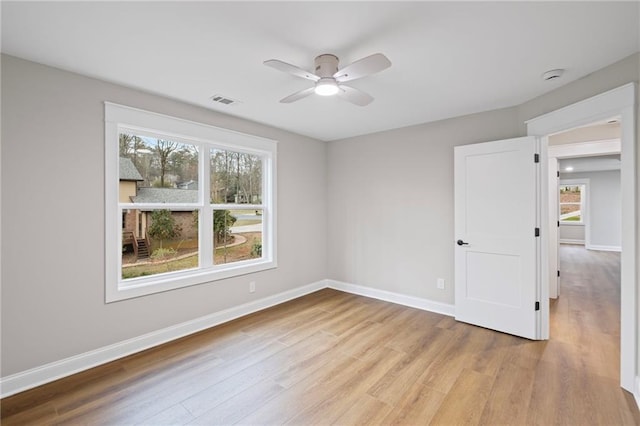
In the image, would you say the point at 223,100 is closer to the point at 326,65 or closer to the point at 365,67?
the point at 326,65

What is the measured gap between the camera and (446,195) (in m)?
3.79

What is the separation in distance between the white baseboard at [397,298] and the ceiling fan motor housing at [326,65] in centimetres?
320

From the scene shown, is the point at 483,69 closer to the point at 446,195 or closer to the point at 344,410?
the point at 446,195

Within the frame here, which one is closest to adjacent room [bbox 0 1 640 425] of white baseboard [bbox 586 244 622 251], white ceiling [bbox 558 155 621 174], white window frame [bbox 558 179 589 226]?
white ceiling [bbox 558 155 621 174]

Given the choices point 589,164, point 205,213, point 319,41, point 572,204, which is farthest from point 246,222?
point 572,204

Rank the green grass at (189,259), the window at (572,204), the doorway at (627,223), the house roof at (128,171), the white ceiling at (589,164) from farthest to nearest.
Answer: the window at (572,204)
the white ceiling at (589,164)
the green grass at (189,259)
the house roof at (128,171)
the doorway at (627,223)

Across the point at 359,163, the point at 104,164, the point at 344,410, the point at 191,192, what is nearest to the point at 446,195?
the point at 359,163

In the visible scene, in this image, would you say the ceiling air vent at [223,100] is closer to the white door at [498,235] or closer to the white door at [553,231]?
the white door at [498,235]

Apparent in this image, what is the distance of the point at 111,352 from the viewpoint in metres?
2.62

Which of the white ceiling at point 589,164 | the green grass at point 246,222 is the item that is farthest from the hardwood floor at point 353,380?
the white ceiling at point 589,164

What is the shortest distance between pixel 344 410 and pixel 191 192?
8.94ft

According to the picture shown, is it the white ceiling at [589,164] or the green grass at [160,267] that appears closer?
the green grass at [160,267]

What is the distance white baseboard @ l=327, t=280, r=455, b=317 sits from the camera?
12.5 ft

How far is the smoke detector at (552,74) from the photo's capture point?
2441 mm
